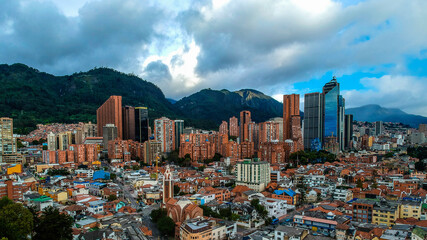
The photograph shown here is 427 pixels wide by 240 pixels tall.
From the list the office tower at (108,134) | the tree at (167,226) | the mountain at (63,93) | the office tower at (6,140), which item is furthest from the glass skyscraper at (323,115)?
the office tower at (6,140)

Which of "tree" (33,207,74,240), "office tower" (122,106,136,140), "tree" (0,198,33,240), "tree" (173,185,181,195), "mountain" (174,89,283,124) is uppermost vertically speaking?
"mountain" (174,89,283,124)

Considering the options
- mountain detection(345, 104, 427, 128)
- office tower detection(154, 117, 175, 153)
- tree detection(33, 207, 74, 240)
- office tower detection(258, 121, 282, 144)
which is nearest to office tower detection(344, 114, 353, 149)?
office tower detection(258, 121, 282, 144)

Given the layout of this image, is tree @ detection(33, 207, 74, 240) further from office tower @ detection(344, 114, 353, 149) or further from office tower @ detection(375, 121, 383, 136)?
office tower @ detection(375, 121, 383, 136)

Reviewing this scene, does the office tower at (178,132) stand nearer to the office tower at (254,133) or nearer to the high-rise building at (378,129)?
the office tower at (254,133)

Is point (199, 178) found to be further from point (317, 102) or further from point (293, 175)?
point (317, 102)

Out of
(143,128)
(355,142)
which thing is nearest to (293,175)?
(143,128)

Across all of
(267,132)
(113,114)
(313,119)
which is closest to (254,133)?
(267,132)
